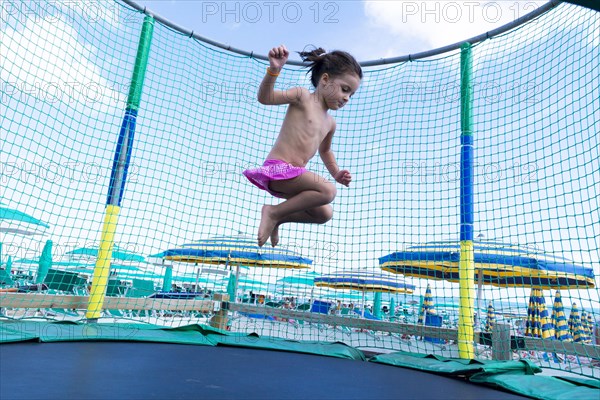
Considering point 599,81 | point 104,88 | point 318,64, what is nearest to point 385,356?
point 318,64

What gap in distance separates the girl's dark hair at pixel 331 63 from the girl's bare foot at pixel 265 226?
A: 601 mm

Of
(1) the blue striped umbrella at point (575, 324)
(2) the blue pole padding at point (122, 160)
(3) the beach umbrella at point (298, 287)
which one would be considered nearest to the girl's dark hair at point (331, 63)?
(2) the blue pole padding at point (122, 160)

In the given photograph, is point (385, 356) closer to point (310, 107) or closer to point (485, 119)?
point (310, 107)

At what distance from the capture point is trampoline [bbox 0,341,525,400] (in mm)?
1121

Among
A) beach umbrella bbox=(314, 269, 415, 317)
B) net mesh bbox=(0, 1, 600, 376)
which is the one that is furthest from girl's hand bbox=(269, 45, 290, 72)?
beach umbrella bbox=(314, 269, 415, 317)

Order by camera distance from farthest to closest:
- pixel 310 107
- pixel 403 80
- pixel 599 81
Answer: pixel 403 80, pixel 599 81, pixel 310 107

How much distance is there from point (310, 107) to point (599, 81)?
1.28 meters

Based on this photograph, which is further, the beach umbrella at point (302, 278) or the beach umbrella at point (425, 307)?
the beach umbrella at point (302, 278)

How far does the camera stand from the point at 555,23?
7.50 feet

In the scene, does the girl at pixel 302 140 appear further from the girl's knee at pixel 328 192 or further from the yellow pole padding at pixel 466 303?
the yellow pole padding at pixel 466 303

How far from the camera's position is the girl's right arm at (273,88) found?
150 centimetres

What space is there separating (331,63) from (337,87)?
0.11 meters

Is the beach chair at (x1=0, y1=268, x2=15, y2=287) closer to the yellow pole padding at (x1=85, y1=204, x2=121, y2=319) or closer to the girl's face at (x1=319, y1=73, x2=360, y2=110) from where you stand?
the yellow pole padding at (x1=85, y1=204, x2=121, y2=319)

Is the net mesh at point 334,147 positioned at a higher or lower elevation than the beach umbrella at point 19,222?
higher
